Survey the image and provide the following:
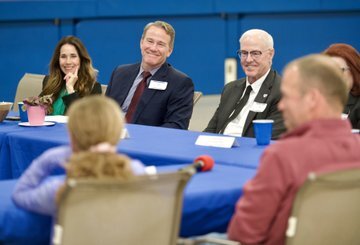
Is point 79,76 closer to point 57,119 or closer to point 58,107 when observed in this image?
point 58,107

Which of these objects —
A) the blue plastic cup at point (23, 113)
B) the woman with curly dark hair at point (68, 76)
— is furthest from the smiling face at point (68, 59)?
the blue plastic cup at point (23, 113)

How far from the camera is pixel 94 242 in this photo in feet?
8.41

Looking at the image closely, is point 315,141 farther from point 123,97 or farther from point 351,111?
point 123,97

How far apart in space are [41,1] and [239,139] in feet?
18.9

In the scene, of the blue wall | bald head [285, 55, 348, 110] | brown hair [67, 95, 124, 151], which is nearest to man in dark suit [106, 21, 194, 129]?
bald head [285, 55, 348, 110]

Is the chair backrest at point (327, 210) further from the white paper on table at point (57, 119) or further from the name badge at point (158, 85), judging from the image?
the name badge at point (158, 85)

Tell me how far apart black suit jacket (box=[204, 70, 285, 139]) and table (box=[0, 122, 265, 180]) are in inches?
22.7

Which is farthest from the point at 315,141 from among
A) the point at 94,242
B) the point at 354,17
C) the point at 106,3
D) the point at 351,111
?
the point at 354,17

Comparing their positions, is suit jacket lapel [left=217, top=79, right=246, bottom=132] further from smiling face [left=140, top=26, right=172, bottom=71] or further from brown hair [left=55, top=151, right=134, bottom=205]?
brown hair [left=55, top=151, right=134, bottom=205]

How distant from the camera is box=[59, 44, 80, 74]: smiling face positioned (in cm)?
627

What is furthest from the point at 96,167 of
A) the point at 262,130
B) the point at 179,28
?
the point at 179,28

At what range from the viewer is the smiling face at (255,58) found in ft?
17.4

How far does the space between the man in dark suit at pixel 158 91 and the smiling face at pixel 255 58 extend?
0.58 meters

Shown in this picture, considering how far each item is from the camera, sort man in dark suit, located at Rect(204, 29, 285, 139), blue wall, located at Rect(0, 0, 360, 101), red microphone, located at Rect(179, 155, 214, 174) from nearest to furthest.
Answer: red microphone, located at Rect(179, 155, 214, 174), man in dark suit, located at Rect(204, 29, 285, 139), blue wall, located at Rect(0, 0, 360, 101)
